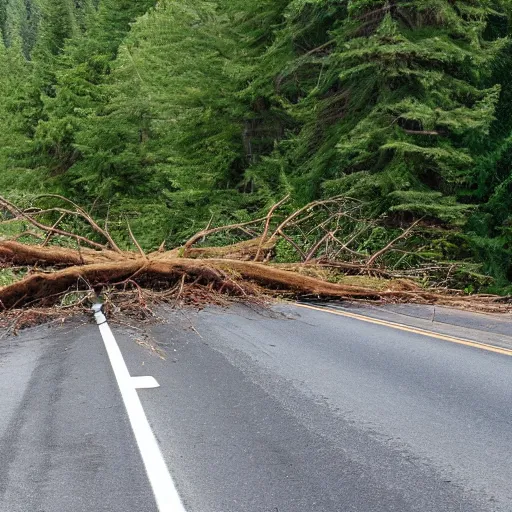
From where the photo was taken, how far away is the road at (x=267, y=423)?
11.9 ft

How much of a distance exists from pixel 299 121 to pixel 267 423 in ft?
62.1

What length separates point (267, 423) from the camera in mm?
4844

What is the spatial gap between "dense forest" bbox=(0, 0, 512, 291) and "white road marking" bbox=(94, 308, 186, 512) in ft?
25.5

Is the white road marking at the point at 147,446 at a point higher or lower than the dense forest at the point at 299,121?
lower

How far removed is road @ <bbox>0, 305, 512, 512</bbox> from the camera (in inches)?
143

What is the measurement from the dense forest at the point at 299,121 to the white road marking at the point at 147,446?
7.76 meters

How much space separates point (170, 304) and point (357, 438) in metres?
6.55

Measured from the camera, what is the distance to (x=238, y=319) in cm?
998

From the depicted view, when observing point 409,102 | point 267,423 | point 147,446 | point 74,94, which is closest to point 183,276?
point 267,423

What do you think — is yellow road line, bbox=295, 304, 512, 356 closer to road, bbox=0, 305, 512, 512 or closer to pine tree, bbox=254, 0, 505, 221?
road, bbox=0, 305, 512, 512

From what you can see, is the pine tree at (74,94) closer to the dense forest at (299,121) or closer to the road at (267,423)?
the dense forest at (299,121)

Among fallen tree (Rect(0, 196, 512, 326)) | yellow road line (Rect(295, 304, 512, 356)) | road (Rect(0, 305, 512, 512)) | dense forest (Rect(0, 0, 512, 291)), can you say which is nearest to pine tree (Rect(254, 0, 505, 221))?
dense forest (Rect(0, 0, 512, 291))

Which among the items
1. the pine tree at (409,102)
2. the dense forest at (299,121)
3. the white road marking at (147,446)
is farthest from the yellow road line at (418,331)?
the pine tree at (409,102)

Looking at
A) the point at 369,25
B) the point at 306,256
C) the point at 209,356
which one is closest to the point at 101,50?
the point at 369,25
